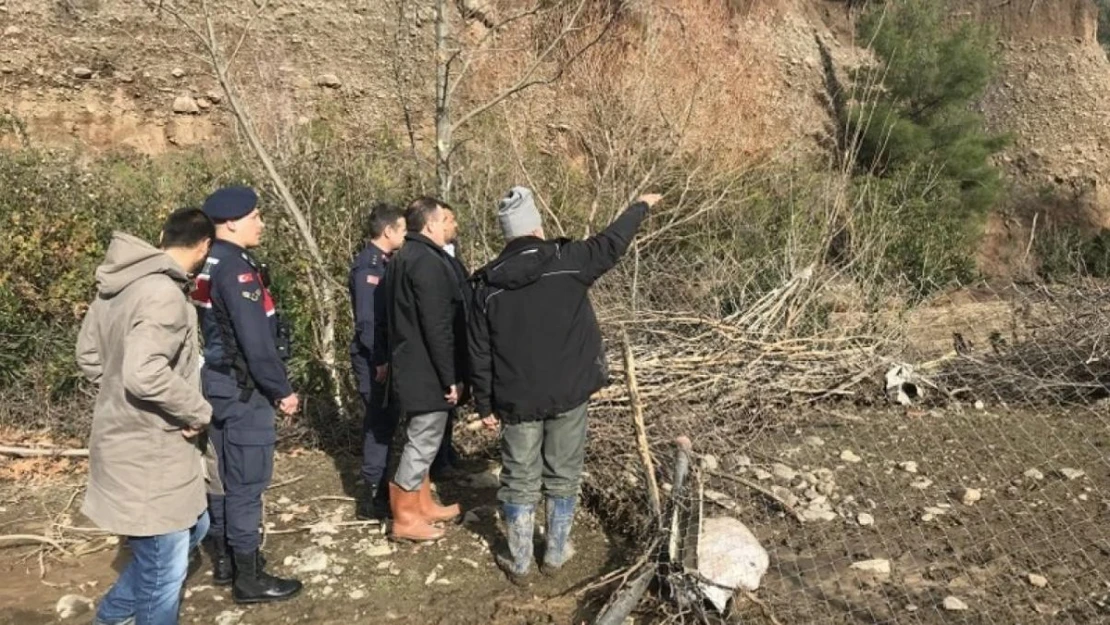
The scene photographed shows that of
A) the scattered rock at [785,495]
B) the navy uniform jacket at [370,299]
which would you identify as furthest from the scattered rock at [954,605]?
the navy uniform jacket at [370,299]

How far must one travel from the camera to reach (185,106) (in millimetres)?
12023

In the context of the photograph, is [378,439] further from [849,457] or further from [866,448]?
[866,448]

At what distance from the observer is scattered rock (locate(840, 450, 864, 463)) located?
14.7ft

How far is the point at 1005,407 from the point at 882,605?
2.65 metres

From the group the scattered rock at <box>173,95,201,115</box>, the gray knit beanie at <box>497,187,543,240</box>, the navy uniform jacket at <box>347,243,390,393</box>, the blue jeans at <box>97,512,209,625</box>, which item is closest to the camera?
the blue jeans at <box>97,512,209,625</box>

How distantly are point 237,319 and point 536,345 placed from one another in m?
1.14

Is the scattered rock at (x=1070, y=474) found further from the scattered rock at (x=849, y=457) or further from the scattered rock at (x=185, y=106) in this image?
the scattered rock at (x=185, y=106)

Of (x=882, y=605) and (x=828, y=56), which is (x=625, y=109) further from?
(x=828, y=56)

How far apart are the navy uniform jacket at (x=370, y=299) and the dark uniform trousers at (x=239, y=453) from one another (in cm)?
82

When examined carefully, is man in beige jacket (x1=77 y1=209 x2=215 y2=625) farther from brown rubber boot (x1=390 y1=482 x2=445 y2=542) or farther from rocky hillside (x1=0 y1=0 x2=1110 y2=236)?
rocky hillside (x1=0 y1=0 x2=1110 y2=236)

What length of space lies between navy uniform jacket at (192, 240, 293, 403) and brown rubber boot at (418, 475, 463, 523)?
1045 millimetres

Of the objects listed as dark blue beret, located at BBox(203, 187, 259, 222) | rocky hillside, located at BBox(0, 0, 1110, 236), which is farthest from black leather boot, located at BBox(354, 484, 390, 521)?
rocky hillside, located at BBox(0, 0, 1110, 236)

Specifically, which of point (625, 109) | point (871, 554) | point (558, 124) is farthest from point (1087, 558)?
point (558, 124)

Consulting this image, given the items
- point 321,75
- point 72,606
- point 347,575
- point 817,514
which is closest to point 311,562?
point 347,575
